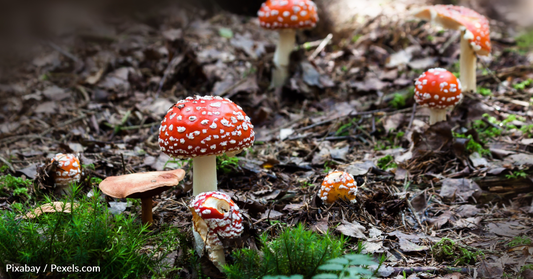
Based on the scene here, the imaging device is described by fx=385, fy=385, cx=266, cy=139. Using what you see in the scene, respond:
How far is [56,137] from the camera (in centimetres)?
522

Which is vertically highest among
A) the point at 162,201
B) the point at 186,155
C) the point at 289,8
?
the point at 289,8

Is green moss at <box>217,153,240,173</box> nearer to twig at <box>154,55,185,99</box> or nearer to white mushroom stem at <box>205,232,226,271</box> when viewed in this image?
white mushroom stem at <box>205,232,226,271</box>

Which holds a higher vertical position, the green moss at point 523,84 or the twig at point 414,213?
the green moss at point 523,84

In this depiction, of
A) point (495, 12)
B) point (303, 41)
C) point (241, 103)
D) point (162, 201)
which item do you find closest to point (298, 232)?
point (162, 201)

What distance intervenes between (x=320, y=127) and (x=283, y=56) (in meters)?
1.87

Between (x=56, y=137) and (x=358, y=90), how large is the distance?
4547 mm

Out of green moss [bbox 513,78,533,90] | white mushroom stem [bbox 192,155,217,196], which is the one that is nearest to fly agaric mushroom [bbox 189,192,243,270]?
white mushroom stem [bbox 192,155,217,196]

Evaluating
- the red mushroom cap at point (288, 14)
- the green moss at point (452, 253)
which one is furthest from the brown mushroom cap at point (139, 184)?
the red mushroom cap at point (288, 14)

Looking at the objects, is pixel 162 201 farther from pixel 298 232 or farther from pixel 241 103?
pixel 241 103

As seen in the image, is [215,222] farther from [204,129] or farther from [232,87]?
[232,87]

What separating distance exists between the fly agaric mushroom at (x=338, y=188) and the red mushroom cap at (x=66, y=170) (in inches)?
87.7

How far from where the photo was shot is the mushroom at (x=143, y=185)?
2.62m

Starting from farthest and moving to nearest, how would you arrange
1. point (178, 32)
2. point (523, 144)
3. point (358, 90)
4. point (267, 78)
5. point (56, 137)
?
point (178, 32) < point (267, 78) < point (358, 90) < point (56, 137) < point (523, 144)

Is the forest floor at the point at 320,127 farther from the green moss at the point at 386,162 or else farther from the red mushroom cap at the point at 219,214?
the red mushroom cap at the point at 219,214
